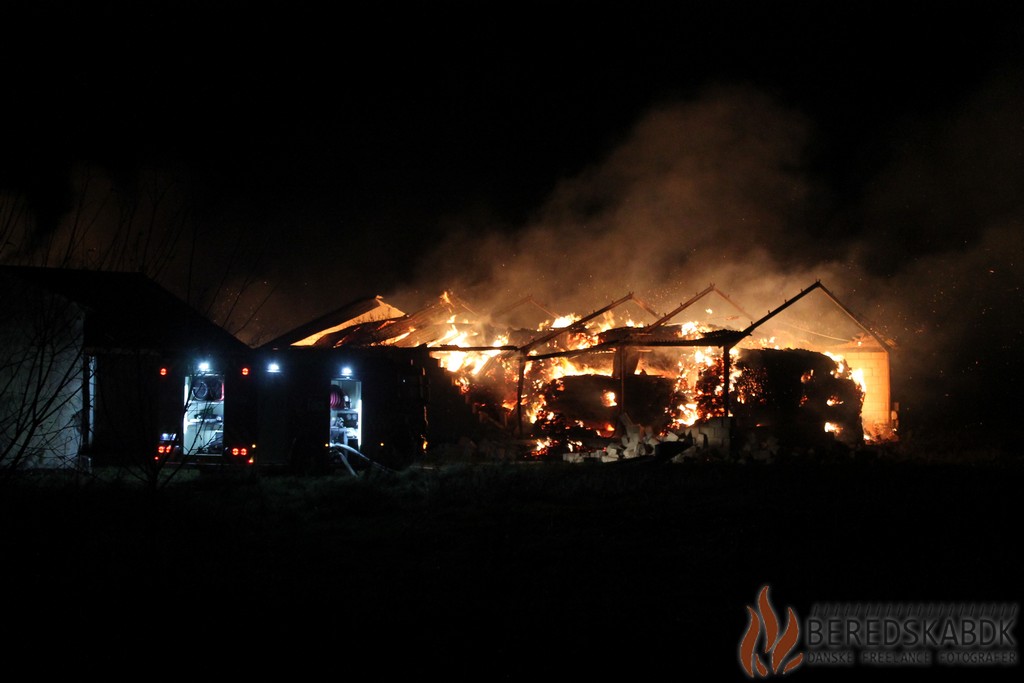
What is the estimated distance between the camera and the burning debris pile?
18.4m

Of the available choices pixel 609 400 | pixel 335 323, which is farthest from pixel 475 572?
pixel 335 323

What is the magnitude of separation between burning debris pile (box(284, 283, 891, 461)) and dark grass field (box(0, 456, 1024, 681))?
268 inches

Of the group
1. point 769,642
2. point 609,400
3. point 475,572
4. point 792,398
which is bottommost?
point 769,642

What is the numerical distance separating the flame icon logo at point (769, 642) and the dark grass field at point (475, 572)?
10 centimetres

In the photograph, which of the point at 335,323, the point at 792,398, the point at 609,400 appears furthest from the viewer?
the point at 335,323

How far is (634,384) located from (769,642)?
50.8 feet

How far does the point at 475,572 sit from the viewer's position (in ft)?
21.9

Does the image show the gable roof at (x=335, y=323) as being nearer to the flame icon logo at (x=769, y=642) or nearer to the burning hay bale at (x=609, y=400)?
the burning hay bale at (x=609, y=400)

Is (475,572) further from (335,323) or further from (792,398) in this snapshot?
(335,323)

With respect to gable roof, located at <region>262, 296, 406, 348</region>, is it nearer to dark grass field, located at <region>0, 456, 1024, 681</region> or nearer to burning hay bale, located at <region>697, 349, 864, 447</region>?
burning hay bale, located at <region>697, 349, 864, 447</region>

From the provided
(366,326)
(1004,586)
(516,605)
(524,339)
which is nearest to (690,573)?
(516,605)

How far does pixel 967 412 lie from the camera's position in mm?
26125

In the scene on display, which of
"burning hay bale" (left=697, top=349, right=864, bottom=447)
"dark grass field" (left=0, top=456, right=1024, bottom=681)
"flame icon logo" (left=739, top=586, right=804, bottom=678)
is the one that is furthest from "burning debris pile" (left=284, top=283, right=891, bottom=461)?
"flame icon logo" (left=739, top=586, right=804, bottom=678)

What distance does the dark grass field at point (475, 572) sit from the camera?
16.0 feet
